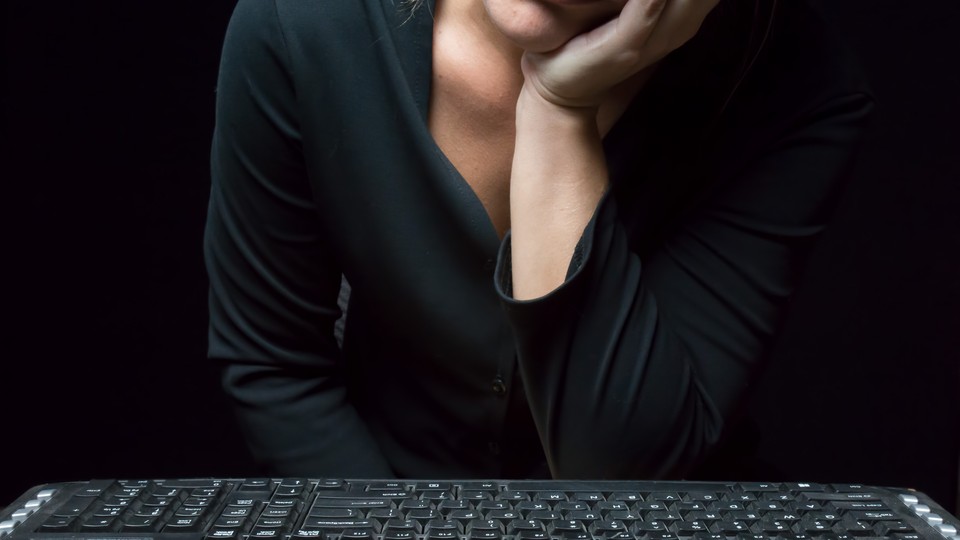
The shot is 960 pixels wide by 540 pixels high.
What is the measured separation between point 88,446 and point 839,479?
1147 millimetres

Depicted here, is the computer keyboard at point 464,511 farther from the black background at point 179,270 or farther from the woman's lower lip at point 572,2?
the black background at point 179,270

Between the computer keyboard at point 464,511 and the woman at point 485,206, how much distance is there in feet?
0.55

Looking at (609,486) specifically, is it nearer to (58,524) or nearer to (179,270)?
(58,524)

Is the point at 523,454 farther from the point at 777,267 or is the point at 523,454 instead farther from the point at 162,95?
the point at 162,95

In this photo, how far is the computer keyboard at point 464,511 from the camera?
58 centimetres

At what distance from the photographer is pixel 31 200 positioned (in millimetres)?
1537

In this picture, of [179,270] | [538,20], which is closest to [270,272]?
[538,20]

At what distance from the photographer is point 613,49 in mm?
751

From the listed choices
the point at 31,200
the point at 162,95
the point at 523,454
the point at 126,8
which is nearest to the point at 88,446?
the point at 31,200

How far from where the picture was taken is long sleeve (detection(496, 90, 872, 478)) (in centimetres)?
78

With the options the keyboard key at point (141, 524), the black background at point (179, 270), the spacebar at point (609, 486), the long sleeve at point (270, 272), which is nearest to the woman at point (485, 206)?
the long sleeve at point (270, 272)

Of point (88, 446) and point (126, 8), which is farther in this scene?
point (88, 446)

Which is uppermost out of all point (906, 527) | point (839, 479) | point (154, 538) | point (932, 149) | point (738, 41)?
point (738, 41)

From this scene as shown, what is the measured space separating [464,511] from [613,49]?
0.33 m
